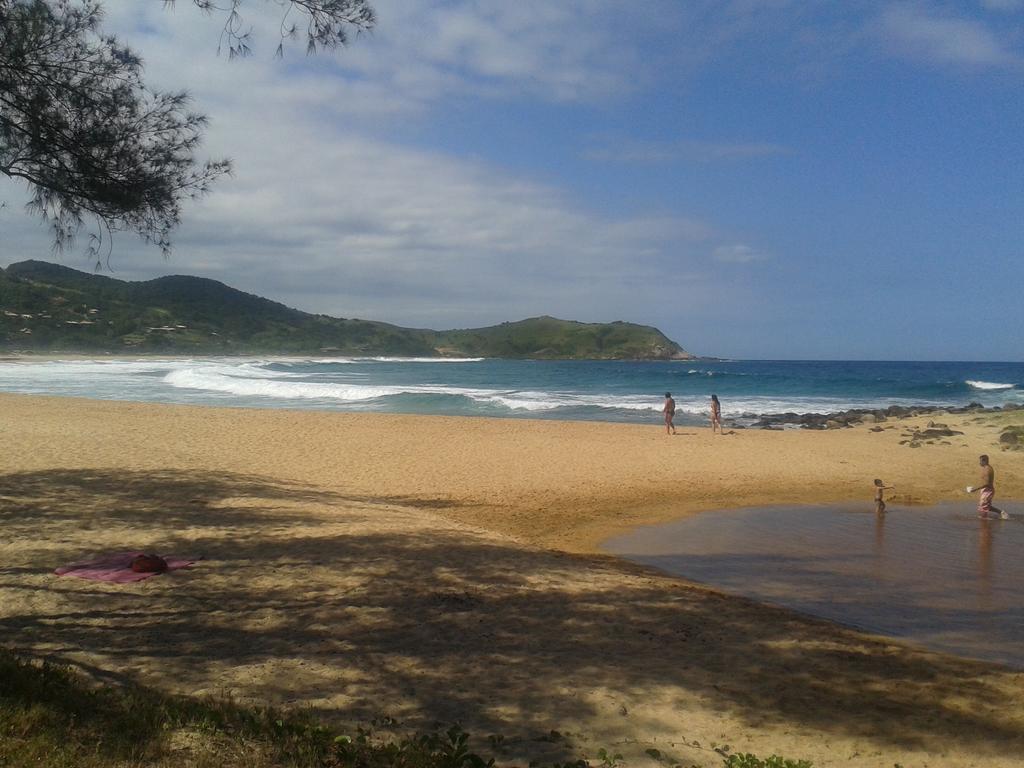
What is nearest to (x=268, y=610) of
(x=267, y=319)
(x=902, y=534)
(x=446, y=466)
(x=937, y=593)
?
(x=937, y=593)

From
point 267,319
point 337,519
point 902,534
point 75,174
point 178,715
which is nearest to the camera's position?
point 178,715

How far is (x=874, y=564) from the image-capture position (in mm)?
8914

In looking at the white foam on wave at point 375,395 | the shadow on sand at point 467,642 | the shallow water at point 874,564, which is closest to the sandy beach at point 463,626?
the shadow on sand at point 467,642

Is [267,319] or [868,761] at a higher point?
[267,319]

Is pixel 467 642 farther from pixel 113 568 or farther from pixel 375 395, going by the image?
pixel 375 395

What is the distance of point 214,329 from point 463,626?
350 feet

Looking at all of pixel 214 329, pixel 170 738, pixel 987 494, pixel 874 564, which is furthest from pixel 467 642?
pixel 214 329

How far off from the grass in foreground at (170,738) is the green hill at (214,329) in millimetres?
24898

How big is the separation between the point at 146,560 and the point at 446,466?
9429 millimetres

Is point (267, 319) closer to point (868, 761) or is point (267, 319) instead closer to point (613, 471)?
point (613, 471)

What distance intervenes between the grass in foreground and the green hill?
24898mm

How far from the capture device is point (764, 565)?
8.91m

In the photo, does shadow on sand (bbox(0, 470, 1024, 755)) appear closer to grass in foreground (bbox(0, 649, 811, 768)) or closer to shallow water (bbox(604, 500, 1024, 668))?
grass in foreground (bbox(0, 649, 811, 768))

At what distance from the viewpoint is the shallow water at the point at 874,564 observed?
682cm
